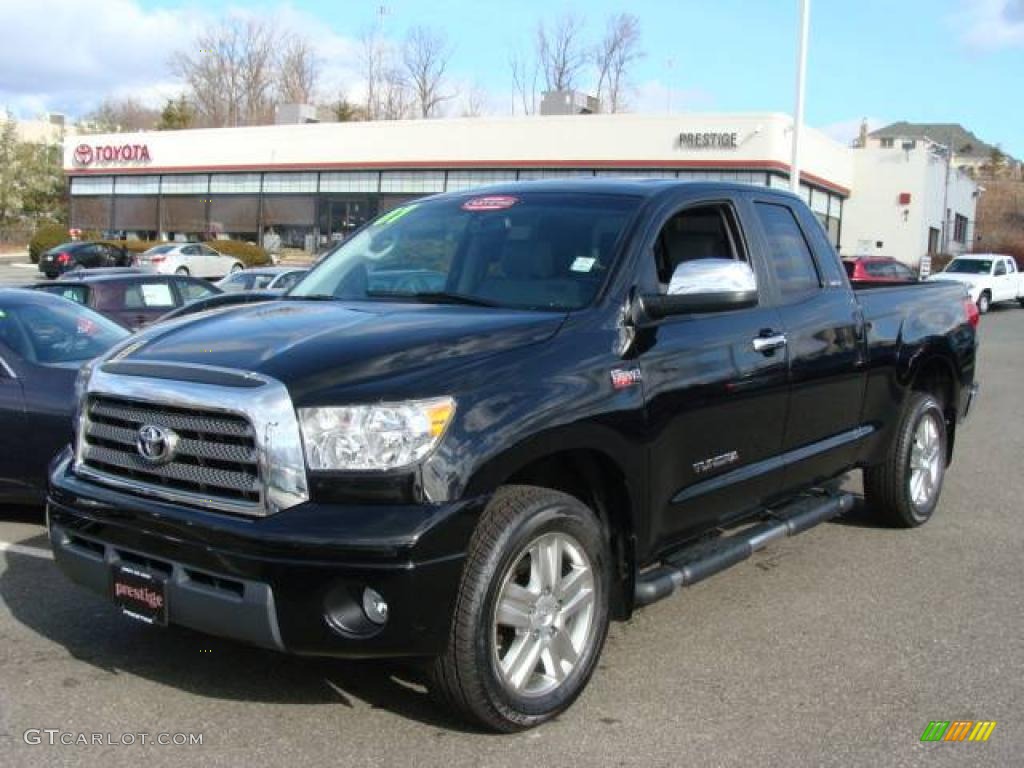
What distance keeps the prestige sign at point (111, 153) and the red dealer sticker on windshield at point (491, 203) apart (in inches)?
2089

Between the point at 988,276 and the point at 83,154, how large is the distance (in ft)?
150

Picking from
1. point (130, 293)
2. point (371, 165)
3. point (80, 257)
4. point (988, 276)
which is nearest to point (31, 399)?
point (130, 293)

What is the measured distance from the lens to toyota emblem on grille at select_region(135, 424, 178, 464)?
347 centimetres

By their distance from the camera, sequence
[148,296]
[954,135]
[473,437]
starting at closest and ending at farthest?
[473,437]
[148,296]
[954,135]

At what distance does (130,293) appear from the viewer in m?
13.1

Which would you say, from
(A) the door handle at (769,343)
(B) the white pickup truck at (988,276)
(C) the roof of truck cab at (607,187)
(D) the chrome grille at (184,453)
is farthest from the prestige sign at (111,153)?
(D) the chrome grille at (184,453)

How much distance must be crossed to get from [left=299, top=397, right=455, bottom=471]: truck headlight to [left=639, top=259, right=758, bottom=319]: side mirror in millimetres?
1253

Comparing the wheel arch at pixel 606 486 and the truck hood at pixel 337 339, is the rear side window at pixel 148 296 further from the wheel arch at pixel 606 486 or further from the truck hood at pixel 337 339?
the wheel arch at pixel 606 486

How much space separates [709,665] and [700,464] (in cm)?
83

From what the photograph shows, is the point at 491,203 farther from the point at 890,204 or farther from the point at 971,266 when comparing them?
the point at 890,204

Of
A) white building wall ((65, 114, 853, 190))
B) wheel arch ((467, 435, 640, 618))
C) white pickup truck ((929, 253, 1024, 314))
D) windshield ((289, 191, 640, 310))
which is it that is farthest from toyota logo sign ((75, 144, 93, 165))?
wheel arch ((467, 435, 640, 618))

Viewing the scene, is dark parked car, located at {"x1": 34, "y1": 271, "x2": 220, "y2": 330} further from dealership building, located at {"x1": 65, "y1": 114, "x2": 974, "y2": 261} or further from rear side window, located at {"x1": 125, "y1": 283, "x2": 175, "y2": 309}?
dealership building, located at {"x1": 65, "y1": 114, "x2": 974, "y2": 261}

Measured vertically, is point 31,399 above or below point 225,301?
below

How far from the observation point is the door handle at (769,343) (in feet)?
15.6
